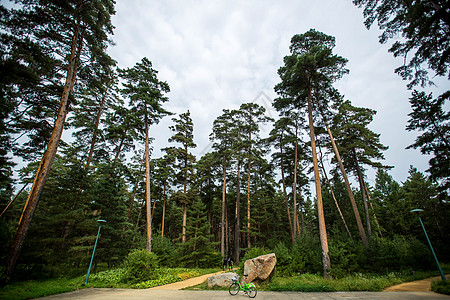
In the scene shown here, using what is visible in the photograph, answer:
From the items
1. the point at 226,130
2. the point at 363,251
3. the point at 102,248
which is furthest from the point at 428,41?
the point at 102,248

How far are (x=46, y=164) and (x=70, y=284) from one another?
6.90 metres

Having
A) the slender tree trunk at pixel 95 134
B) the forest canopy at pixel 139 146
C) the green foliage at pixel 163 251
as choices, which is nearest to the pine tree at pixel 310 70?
the forest canopy at pixel 139 146

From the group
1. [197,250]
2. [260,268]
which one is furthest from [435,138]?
[197,250]

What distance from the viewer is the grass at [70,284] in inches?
270

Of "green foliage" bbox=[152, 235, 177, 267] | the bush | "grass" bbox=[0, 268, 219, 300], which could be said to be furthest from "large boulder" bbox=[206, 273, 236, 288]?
"green foliage" bbox=[152, 235, 177, 267]

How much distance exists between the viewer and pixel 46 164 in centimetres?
877

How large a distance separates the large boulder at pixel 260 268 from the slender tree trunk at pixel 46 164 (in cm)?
1106

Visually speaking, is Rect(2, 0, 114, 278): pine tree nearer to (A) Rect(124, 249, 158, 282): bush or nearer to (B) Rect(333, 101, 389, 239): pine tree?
(A) Rect(124, 249, 158, 282): bush

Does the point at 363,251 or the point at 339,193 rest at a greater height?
the point at 339,193

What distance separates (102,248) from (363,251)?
755 inches

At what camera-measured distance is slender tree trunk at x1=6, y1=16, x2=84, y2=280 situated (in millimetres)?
7602

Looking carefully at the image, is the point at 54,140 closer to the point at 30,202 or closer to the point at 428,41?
the point at 30,202

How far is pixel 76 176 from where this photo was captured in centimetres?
1342

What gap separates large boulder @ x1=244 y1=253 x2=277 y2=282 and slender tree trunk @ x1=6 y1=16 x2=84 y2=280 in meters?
11.1
